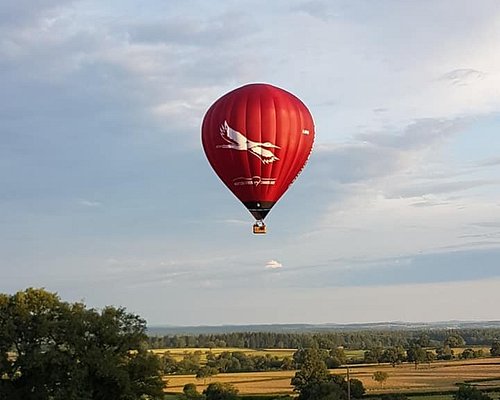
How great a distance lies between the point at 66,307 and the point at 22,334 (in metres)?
2.18

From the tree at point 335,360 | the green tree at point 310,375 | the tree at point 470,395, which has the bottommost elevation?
the tree at point 470,395

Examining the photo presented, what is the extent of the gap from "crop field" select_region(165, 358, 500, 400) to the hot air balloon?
3025 cm

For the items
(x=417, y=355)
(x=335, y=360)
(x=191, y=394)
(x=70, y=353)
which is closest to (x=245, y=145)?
(x=70, y=353)

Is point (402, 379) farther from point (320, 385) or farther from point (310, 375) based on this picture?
point (320, 385)

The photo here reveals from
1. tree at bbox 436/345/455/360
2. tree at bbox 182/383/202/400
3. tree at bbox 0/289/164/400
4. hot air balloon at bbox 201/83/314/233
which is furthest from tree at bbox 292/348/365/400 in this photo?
tree at bbox 436/345/455/360

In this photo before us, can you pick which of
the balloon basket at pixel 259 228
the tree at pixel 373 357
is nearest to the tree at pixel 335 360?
the tree at pixel 373 357

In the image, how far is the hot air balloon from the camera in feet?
76.7

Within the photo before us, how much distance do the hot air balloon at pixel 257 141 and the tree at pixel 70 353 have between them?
11.8m

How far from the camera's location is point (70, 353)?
32562 mm

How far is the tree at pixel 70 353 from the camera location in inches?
1256

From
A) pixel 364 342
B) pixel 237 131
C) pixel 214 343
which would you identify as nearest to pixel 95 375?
pixel 237 131

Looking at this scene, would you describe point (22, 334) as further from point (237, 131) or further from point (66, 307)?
point (237, 131)

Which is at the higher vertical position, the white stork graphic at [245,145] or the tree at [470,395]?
the white stork graphic at [245,145]

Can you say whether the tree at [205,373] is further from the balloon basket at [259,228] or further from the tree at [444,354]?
the balloon basket at [259,228]
